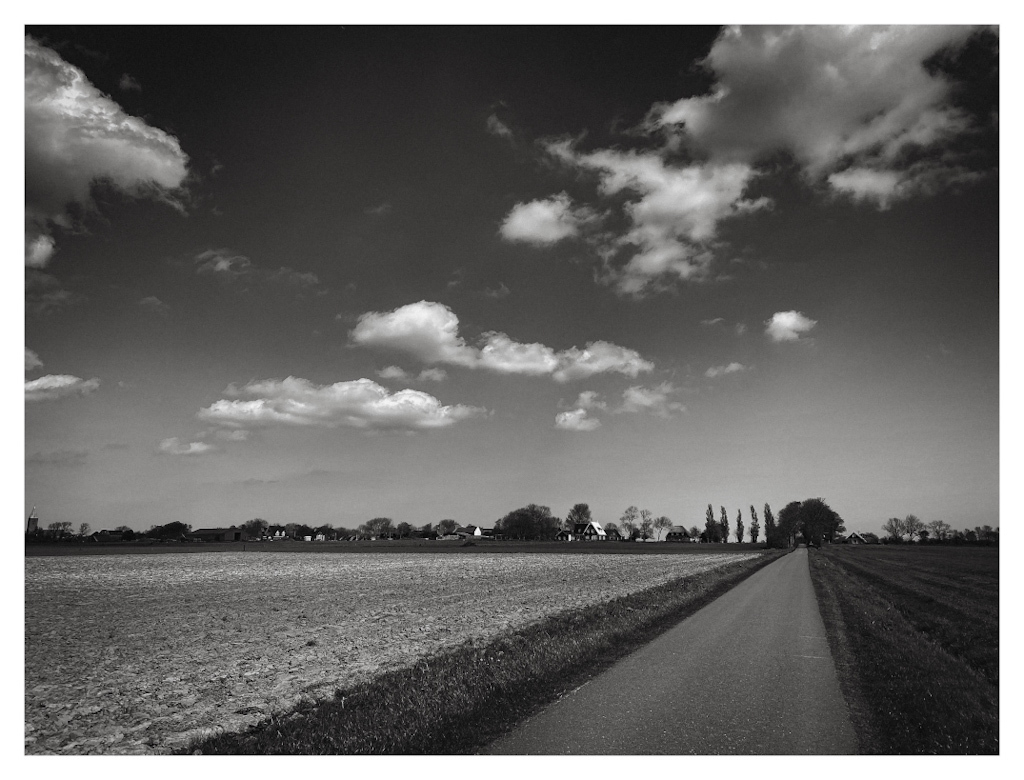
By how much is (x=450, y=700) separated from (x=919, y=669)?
9232mm

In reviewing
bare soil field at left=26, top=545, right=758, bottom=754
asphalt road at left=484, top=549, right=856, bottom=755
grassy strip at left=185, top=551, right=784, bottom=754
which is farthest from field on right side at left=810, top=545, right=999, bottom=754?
bare soil field at left=26, top=545, right=758, bottom=754

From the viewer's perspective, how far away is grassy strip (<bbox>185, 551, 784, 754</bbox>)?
7.21 meters

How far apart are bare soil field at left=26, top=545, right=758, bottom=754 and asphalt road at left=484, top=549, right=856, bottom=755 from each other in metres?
4.69

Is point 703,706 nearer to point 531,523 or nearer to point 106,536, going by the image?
point 106,536

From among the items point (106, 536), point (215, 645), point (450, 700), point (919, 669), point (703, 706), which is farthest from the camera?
point (106, 536)

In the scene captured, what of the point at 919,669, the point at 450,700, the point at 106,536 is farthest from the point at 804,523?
the point at 106,536

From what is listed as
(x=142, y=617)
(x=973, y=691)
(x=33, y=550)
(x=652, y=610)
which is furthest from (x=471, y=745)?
(x=33, y=550)

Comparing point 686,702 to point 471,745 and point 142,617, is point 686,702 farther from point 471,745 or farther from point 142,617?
point 142,617

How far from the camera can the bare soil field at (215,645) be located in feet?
29.2

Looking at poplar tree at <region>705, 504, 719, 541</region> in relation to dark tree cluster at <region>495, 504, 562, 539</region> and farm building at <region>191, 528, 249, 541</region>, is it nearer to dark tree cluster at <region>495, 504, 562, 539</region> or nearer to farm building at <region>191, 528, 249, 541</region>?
dark tree cluster at <region>495, 504, 562, 539</region>

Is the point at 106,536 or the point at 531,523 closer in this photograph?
the point at 106,536

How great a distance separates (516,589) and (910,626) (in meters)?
18.5

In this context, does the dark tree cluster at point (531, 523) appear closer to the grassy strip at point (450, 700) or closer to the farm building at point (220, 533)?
the farm building at point (220, 533)

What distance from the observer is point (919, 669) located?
36.0 ft
